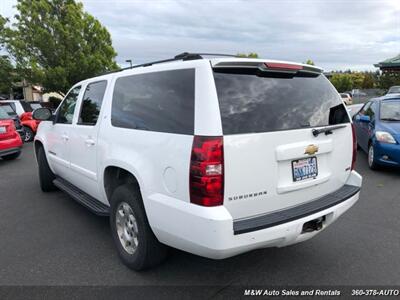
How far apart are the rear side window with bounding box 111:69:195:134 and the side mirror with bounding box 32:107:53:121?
227 centimetres

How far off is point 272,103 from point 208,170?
87 centimetres

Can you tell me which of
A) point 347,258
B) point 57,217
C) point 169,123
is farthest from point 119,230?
point 347,258

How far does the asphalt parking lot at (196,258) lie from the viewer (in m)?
3.18

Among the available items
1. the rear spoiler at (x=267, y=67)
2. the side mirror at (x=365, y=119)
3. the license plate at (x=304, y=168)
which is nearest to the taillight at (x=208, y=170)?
the rear spoiler at (x=267, y=67)

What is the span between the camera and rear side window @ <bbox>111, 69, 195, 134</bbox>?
2688 mm

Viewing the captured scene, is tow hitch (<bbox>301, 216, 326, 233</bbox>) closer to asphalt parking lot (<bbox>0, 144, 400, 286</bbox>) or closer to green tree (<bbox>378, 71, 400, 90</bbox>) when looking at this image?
asphalt parking lot (<bbox>0, 144, 400, 286</bbox>)

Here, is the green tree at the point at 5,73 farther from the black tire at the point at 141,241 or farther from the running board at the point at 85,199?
the black tire at the point at 141,241

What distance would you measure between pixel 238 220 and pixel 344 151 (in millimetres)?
1432

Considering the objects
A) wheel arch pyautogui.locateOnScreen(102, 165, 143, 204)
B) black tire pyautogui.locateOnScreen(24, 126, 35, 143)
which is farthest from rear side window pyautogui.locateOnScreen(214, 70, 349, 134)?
black tire pyautogui.locateOnScreen(24, 126, 35, 143)

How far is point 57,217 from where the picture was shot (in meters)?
4.84

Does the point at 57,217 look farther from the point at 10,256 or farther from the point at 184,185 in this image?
the point at 184,185

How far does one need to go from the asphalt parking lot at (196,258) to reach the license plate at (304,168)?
0.96 metres

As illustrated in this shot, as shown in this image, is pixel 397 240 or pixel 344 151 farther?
pixel 397 240

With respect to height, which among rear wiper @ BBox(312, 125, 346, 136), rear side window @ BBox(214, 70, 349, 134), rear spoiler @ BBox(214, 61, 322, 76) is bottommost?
rear wiper @ BBox(312, 125, 346, 136)
